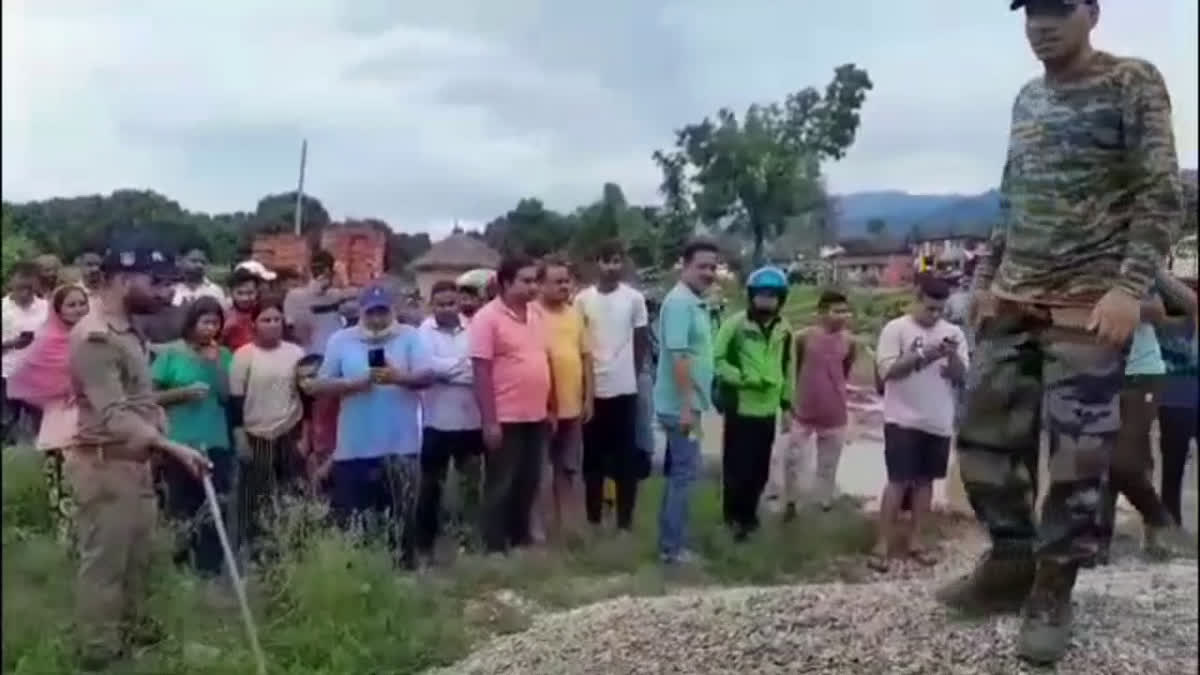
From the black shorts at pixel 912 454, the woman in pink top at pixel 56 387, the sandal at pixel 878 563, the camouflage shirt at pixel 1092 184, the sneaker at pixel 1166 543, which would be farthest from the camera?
the black shorts at pixel 912 454

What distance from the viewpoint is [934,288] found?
5832mm

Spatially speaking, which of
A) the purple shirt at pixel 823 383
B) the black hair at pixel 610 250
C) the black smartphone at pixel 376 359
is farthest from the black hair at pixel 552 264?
the purple shirt at pixel 823 383

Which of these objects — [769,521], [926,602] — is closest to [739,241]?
[926,602]

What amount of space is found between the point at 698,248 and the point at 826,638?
1.51m

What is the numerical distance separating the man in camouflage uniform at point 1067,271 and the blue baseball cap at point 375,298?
1.97m

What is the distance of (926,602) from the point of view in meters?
4.43

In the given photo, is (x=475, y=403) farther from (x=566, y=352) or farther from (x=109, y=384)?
(x=109, y=384)

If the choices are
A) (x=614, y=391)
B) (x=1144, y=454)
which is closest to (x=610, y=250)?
(x=614, y=391)

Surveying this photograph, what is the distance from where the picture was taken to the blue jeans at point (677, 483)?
612cm

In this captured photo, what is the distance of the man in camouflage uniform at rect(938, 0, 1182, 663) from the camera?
3.80 meters

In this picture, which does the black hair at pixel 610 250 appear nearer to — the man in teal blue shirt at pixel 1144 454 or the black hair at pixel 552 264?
the black hair at pixel 552 264

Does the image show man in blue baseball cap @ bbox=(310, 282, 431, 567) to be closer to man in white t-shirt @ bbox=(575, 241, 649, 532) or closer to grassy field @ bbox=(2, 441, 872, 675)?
grassy field @ bbox=(2, 441, 872, 675)

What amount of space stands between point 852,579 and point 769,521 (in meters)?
0.57

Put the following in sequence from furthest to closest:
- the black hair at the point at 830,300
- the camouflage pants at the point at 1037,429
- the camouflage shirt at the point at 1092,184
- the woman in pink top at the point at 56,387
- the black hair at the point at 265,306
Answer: the black hair at the point at 830,300 → the black hair at the point at 265,306 → the woman in pink top at the point at 56,387 → the camouflage pants at the point at 1037,429 → the camouflage shirt at the point at 1092,184
